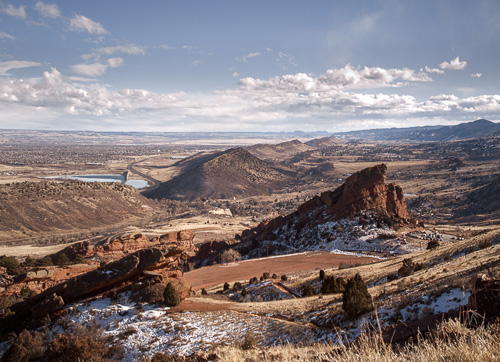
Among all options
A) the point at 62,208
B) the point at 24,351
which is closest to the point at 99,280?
the point at 24,351

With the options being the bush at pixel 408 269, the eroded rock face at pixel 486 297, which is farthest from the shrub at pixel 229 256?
the eroded rock face at pixel 486 297

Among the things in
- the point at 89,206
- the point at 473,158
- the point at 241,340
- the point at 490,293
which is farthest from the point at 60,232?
the point at 473,158

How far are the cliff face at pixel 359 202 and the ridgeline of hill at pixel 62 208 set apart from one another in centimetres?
4328

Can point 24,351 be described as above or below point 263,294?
above

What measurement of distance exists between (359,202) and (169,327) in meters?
39.5

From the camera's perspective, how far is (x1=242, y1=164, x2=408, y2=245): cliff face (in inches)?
1921

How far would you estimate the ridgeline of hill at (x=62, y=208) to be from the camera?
65938mm

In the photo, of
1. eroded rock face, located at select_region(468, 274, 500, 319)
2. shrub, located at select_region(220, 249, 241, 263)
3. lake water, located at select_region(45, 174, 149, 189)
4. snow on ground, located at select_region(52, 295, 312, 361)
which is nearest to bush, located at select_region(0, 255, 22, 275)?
snow on ground, located at select_region(52, 295, 312, 361)

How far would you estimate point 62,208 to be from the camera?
73688 millimetres

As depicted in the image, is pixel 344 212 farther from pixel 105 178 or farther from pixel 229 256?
pixel 105 178

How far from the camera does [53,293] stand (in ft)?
62.9

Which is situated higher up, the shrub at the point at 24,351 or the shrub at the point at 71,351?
the shrub at the point at 71,351

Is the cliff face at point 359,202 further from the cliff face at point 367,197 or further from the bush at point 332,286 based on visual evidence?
the bush at point 332,286

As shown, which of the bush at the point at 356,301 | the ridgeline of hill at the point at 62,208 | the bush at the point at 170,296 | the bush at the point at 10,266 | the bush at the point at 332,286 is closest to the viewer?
the bush at the point at 356,301
